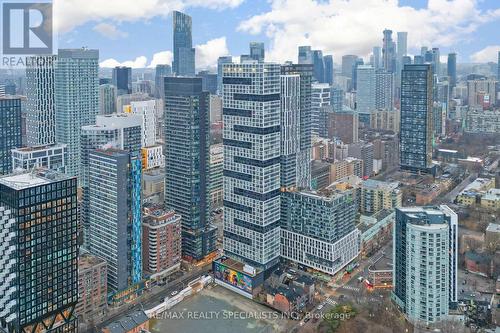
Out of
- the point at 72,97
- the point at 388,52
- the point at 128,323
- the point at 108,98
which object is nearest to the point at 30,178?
the point at 128,323

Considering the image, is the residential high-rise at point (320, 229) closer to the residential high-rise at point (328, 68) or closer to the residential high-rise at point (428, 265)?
the residential high-rise at point (428, 265)

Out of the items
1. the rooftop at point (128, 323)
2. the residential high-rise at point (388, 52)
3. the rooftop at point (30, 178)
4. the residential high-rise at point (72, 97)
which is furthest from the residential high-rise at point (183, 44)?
the rooftop at point (30, 178)

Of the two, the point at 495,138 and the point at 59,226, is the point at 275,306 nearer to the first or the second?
the point at 59,226

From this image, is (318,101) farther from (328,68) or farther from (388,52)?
(388,52)

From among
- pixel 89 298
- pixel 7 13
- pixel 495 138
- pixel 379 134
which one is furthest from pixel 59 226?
pixel 495 138

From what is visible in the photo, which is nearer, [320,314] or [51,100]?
[320,314]
